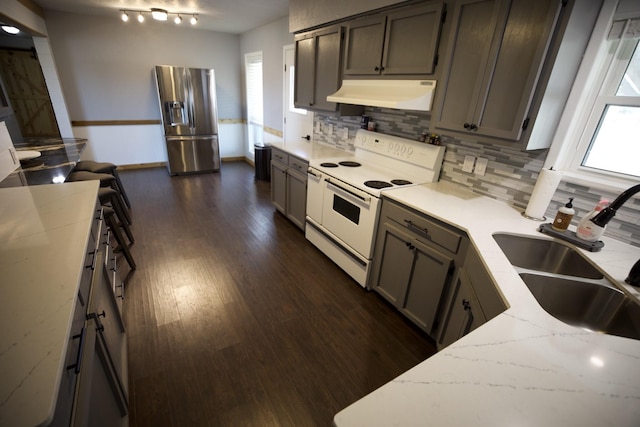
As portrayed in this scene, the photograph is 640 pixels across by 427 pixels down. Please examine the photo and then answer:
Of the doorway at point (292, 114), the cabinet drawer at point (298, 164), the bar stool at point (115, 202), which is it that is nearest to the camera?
the bar stool at point (115, 202)

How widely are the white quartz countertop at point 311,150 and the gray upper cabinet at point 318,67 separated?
466 mm

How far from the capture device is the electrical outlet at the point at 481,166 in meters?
2.01

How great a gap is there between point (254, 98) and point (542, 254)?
541 cm

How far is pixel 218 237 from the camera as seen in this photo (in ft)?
10.5

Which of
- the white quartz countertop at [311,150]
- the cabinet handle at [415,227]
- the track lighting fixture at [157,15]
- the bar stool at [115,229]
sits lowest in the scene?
the bar stool at [115,229]

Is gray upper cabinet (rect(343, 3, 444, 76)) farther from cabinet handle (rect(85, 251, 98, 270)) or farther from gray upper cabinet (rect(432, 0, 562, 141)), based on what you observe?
cabinet handle (rect(85, 251, 98, 270))

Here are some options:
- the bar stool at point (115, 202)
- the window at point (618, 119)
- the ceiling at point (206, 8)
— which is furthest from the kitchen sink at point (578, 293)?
the ceiling at point (206, 8)

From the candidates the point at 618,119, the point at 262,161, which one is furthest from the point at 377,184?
the point at 262,161

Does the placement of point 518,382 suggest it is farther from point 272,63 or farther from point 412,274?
point 272,63

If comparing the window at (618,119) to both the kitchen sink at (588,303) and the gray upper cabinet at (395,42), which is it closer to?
the kitchen sink at (588,303)

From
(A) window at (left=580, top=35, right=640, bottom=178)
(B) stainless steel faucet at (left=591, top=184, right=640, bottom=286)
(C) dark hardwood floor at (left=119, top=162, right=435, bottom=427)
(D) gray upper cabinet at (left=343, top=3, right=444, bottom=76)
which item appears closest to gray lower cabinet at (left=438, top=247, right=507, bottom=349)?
(C) dark hardwood floor at (left=119, top=162, right=435, bottom=427)

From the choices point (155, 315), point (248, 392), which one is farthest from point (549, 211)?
point (155, 315)

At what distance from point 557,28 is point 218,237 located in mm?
3104

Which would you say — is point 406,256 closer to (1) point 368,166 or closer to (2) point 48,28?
(1) point 368,166
